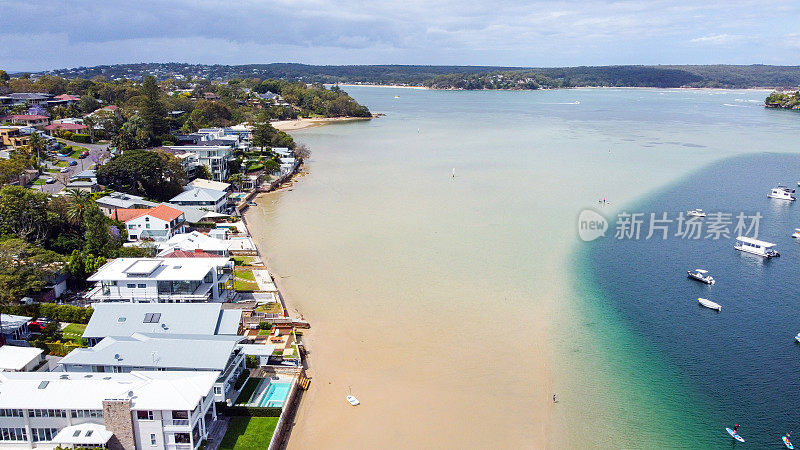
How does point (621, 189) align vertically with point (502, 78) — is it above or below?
below

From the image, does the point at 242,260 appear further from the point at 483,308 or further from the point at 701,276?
the point at 701,276

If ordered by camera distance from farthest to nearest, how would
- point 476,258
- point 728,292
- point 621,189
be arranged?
point 621,189 < point 476,258 < point 728,292

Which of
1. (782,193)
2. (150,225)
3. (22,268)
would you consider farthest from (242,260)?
(782,193)

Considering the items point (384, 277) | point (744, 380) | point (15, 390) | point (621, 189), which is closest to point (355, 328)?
point (384, 277)

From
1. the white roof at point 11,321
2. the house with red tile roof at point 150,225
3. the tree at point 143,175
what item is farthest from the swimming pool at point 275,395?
the tree at point 143,175

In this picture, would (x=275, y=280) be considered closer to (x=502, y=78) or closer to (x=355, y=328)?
(x=355, y=328)

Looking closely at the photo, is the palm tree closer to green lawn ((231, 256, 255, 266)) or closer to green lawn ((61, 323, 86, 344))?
green lawn ((231, 256, 255, 266))

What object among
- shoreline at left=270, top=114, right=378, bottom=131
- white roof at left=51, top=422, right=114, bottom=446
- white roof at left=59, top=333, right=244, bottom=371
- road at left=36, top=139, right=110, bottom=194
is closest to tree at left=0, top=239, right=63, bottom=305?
white roof at left=59, top=333, right=244, bottom=371
